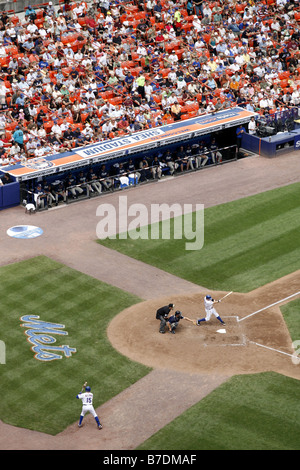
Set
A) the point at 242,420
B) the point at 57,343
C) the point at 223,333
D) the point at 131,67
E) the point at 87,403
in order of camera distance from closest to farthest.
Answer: the point at 87,403
the point at 242,420
the point at 57,343
the point at 223,333
the point at 131,67

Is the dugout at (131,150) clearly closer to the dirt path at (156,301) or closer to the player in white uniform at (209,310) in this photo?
the dirt path at (156,301)

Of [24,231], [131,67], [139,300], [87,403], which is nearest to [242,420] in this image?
[87,403]

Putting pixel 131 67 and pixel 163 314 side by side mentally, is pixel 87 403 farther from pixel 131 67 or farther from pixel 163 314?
pixel 131 67

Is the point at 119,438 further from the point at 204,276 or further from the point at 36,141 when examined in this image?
the point at 36,141

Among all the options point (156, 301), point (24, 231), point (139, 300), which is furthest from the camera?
point (24, 231)
